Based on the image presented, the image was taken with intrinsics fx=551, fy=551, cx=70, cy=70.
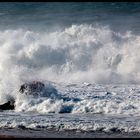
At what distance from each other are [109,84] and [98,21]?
8.97 metres

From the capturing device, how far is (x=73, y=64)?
18.0m

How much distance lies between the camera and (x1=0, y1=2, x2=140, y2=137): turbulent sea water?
10.7m

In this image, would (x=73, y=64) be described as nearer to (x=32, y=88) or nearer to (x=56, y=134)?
(x=32, y=88)

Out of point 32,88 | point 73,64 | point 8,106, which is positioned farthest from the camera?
point 73,64

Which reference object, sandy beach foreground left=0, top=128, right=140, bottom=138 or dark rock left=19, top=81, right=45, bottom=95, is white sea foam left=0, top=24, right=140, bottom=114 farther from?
sandy beach foreground left=0, top=128, right=140, bottom=138

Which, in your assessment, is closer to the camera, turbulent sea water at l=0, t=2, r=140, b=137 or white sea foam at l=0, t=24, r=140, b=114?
turbulent sea water at l=0, t=2, r=140, b=137

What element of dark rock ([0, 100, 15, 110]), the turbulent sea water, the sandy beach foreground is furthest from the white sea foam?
the sandy beach foreground

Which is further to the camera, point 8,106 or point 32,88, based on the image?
point 32,88

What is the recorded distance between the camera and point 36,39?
824 inches

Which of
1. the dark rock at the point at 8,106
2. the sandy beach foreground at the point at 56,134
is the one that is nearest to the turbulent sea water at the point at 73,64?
the dark rock at the point at 8,106

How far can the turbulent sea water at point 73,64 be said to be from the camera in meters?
10.7

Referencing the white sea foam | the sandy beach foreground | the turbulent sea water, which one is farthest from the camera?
the white sea foam

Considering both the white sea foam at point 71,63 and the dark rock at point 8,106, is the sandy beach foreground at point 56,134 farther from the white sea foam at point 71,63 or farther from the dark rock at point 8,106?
the dark rock at point 8,106

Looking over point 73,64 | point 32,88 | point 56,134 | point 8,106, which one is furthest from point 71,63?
point 56,134
